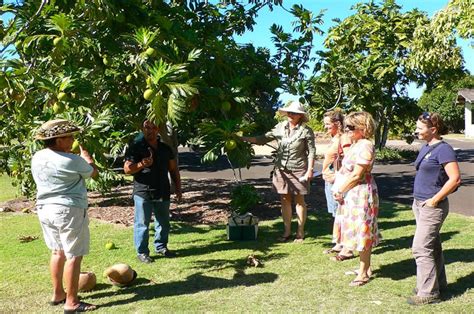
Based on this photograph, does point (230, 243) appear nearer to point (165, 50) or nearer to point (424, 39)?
point (165, 50)

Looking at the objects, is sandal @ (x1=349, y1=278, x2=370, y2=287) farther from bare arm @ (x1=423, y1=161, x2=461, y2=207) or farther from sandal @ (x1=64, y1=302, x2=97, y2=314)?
sandal @ (x1=64, y1=302, x2=97, y2=314)

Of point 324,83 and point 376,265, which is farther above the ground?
point 324,83

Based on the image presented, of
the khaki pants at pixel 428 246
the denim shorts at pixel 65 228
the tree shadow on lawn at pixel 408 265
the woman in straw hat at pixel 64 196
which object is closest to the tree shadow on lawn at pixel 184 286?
the woman in straw hat at pixel 64 196

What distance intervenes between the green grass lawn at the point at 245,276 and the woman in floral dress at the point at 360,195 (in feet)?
1.30

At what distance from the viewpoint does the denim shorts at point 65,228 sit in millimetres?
4445

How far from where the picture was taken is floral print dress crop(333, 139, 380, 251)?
504 centimetres

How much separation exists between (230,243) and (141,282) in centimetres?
187

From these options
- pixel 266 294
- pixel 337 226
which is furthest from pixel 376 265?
pixel 266 294

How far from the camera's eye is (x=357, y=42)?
15.3 meters

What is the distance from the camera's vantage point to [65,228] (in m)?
4.47

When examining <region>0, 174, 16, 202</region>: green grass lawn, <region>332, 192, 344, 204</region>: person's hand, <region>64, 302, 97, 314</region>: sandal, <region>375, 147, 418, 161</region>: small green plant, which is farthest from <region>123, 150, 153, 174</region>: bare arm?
<region>375, 147, 418, 161</region>: small green plant

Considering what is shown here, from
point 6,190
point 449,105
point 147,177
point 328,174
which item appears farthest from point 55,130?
point 449,105

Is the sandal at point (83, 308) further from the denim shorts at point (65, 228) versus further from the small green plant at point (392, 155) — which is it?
the small green plant at point (392, 155)

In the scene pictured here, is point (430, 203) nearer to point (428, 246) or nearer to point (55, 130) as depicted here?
point (428, 246)
